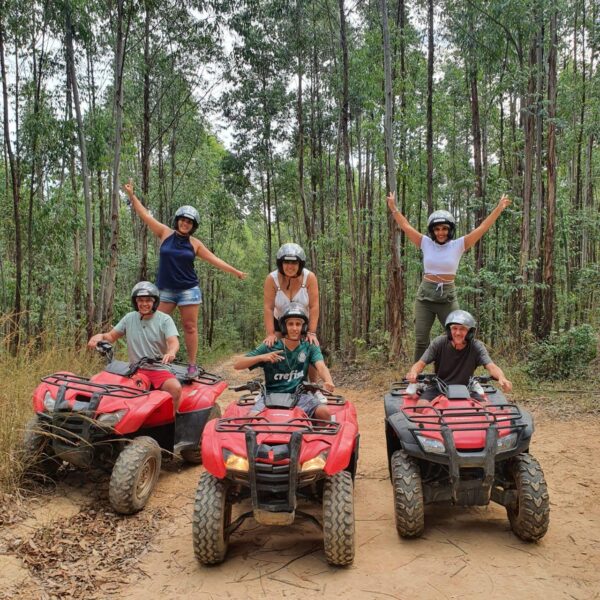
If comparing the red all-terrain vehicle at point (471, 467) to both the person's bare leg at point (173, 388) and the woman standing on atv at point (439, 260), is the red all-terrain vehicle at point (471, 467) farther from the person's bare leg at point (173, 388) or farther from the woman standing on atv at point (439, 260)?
the person's bare leg at point (173, 388)

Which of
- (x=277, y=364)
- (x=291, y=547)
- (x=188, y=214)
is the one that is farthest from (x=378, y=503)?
(x=188, y=214)

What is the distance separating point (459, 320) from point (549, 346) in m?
5.05

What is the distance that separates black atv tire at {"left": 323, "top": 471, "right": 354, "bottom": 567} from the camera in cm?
296

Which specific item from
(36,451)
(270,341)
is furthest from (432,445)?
(36,451)

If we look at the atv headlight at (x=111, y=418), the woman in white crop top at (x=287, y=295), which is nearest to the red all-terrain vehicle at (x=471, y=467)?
the woman in white crop top at (x=287, y=295)

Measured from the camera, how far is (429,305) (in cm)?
545

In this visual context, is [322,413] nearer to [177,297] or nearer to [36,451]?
[36,451]

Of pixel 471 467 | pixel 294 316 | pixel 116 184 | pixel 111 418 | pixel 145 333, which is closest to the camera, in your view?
pixel 471 467

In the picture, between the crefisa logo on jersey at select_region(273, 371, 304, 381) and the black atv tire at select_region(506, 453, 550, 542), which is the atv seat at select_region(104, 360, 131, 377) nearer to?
the crefisa logo on jersey at select_region(273, 371, 304, 381)

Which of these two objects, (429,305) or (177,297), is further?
(177,297)

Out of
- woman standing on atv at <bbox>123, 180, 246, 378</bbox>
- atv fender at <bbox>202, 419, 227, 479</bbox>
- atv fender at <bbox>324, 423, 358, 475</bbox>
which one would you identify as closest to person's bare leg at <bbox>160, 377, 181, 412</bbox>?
woman standing on atv at <bbox>123, 180, 246, 378</bbox>

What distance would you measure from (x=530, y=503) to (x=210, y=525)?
196 centimetres

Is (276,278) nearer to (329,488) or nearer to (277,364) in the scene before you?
(277,364)

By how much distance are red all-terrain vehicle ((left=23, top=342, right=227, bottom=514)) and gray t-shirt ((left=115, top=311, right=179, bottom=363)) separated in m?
0.34
